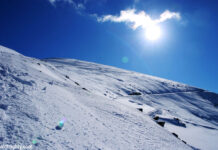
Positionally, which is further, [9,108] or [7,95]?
[7,95]

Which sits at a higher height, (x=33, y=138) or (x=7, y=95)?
(x=7, y=95)

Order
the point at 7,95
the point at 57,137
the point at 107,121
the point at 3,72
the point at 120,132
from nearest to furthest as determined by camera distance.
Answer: the point at 57,137, the point at 7,95, the point at 120,132, the point at 107,121, the point at 3,72

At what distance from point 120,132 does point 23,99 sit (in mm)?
3272

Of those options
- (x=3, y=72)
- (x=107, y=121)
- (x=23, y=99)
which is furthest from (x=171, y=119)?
(x=3, y=72)

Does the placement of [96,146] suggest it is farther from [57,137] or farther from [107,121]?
[107,121]

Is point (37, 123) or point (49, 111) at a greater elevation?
point (49, 111)

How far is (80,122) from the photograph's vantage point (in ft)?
12.1

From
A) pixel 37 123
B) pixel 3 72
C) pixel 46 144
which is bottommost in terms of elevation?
pixel 46 144

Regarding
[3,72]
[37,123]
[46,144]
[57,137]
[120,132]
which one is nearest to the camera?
[46,144]

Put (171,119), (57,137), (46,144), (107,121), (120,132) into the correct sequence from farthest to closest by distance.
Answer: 1. (171,119)
2. (107,121)
3. (120,132)
4. (57,137)
5. (46,144)

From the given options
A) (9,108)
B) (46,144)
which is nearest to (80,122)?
(46,144)

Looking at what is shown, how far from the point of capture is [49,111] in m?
3.65

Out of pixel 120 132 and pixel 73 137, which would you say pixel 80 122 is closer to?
pixel 73 137

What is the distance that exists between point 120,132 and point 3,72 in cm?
552
